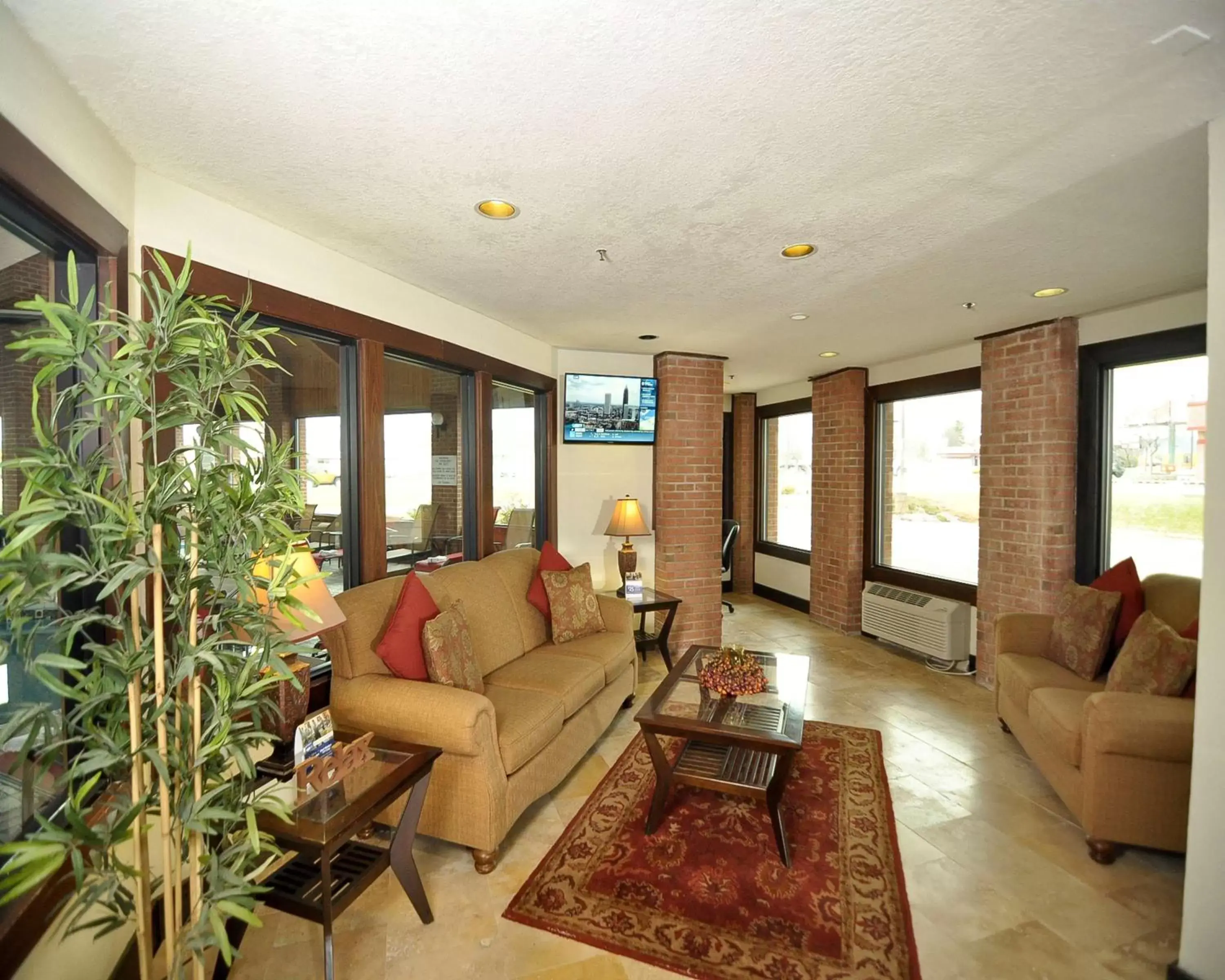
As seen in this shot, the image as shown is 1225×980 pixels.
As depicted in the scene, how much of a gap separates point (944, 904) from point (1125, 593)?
1.97 meters

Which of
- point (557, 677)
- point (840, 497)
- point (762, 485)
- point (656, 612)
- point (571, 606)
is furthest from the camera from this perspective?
point (762, 485)

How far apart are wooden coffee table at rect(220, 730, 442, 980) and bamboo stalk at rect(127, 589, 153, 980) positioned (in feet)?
1.37

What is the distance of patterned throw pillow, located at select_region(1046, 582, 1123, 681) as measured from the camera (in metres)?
2.95

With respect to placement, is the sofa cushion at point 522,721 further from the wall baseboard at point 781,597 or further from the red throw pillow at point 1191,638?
the wall baseboard at point 781,597

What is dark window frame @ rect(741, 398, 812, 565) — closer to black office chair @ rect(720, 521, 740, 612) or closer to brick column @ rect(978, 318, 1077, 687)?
black office chair @ rect(720, 521, 740, 612)

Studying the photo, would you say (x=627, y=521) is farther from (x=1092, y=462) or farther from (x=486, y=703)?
(x=1092, y=462)

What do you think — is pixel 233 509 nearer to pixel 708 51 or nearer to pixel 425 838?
pixel 708 51

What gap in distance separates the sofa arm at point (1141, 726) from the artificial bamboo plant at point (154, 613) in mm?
2823

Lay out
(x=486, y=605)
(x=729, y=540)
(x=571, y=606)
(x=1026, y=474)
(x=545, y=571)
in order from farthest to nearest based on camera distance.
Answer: (x=729, y=540), (x=1026, y=474), (x=545, y=571), (x=571, y=606), (x=486, y=605)

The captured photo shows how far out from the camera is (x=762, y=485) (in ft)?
23.7

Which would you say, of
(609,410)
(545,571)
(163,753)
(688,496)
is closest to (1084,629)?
(688,496)

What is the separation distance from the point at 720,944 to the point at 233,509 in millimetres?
1932

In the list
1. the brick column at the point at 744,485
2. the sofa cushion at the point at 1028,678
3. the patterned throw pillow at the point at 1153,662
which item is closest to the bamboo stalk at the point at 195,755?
the patterned throw pillow at the point at 1153,662

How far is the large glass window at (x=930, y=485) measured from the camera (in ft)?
15.4
